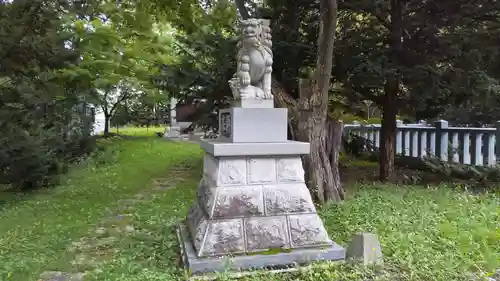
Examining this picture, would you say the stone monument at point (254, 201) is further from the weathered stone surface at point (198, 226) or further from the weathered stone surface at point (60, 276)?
the weathered stone surface at point (60, 276)

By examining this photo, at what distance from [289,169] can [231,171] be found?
0.51 metres

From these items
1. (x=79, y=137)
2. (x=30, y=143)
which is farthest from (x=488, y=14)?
(x=79, y=137)

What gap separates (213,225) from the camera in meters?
3.12

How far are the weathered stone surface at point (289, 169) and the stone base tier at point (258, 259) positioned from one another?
0.59 m

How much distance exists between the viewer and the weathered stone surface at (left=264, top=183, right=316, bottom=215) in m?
3.26

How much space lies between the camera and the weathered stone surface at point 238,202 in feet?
10.3

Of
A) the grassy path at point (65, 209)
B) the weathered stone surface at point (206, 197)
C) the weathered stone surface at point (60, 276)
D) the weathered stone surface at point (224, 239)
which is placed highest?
the weathered stone surface at point (206, 197)

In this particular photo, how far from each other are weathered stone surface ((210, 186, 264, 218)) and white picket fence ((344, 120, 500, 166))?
5.60 m

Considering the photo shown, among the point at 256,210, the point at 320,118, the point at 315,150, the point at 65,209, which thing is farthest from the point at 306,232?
the point at 65,209

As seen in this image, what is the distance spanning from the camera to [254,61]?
3.54 m

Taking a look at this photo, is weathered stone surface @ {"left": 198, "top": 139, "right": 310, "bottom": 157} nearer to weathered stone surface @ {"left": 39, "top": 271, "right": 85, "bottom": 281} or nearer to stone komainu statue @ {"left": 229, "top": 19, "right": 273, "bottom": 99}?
stone komainu statue @ {"left": 229, "top": 19, "right": 273, "bottom": 99}

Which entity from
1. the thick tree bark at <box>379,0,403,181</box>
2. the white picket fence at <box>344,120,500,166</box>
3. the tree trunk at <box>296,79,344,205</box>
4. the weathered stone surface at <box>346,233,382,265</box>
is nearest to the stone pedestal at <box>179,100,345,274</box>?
the weathered stone surface at <box>346,233,382,265</box>

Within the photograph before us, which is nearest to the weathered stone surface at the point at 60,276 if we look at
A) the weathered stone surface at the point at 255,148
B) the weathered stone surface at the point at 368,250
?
the weathered stone surface at the point at 255,148

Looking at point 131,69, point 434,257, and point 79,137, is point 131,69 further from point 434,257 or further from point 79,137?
point 434,257
